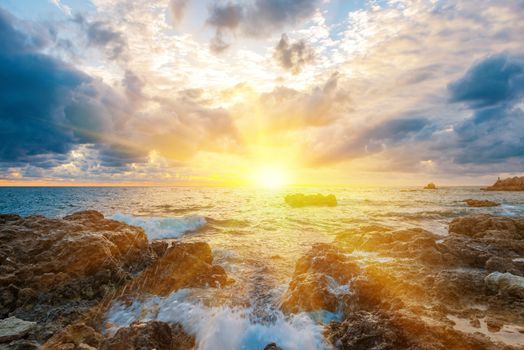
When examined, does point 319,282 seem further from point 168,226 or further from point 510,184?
point 510,184

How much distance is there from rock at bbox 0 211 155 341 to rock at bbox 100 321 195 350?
81.3 inches

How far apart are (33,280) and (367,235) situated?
52.4 feet

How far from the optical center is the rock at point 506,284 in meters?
8.05

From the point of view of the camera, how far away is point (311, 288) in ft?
28.8

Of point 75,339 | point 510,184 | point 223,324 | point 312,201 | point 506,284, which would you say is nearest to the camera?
point 75,339

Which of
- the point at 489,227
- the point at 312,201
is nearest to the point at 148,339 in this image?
the point at 489,227

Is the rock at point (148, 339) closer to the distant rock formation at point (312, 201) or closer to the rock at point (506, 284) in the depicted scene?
the rock at point (506, 284)

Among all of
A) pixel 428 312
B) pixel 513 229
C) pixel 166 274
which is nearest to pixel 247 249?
pixel 166 274

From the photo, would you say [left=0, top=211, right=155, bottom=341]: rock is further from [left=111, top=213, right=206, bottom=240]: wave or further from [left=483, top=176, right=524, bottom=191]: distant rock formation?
[left=483, top=176, right=524, bottom=191]: distant rock formation

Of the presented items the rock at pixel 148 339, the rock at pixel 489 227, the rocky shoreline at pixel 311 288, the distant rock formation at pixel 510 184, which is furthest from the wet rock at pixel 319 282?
the distant rock formation at pixel 510 184

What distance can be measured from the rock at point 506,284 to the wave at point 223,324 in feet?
18.7

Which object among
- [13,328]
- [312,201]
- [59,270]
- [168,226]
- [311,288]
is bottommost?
[168,226]

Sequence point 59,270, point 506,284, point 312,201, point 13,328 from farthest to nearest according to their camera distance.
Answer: point 312,201 → point 59,270 → point 506,284 → point 13,328

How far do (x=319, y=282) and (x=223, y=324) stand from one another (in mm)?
3380
